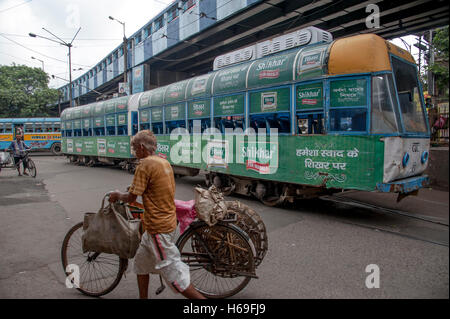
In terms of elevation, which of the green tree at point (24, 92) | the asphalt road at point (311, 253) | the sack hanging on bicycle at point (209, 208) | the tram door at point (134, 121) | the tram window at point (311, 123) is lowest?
the asphalt road at point (311, 253)

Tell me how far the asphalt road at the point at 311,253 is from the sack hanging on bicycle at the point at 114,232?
632mm

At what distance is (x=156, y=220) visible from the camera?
8.68ft

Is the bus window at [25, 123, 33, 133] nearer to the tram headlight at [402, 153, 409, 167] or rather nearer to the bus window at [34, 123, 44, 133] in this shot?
the bus window at [34, 123, 44, 133]

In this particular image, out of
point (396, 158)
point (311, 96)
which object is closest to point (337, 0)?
point (311, 96)

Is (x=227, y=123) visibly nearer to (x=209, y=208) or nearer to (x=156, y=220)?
(x=209, y=208)

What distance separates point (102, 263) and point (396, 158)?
472 cm

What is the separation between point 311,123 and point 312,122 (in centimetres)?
3

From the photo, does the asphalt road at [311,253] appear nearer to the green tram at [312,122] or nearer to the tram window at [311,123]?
the green tram at [312,122]

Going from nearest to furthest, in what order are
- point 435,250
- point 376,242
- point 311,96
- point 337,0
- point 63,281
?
point 63,281
point 435,250
point 376,242
point 311,96
point 337,0

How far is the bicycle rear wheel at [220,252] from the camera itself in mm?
2947

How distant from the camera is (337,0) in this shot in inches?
514

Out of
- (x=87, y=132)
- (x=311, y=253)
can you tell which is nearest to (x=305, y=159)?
(x=311, y=253)

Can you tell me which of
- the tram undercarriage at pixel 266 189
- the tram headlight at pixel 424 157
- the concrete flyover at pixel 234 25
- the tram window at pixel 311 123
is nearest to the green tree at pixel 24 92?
the concrete flyover at pixel 234 25

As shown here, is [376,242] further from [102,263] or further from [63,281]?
[63,281]
